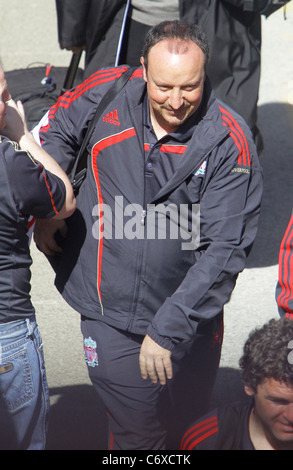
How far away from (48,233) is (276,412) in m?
1.16

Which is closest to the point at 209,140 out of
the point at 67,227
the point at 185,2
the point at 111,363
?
the point at 67,227

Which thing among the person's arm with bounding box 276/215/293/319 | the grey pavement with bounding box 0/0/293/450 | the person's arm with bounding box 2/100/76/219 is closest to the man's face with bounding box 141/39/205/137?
the person's arm with bounding box 2/100/76/219

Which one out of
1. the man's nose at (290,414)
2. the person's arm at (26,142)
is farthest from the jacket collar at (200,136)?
the man's nose at (290,414)

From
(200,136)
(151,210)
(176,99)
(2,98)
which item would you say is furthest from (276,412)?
(2,98)

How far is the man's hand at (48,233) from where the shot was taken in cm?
282

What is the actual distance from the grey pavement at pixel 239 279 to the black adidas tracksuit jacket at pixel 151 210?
0.80m

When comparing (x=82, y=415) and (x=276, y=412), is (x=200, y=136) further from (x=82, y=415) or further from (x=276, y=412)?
(x=82, y=415)

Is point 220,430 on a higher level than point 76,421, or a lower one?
higher

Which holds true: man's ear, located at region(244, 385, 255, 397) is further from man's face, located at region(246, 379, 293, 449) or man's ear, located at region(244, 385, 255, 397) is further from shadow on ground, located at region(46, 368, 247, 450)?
shadow on ground, located at region(46, 368, 247, 450)

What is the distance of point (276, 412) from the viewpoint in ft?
7.33

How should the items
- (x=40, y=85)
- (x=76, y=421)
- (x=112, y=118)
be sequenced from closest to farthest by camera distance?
(x=112, y=118) < (x=76, y=421) < (x=40, y=85)

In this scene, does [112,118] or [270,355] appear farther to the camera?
[112,118]

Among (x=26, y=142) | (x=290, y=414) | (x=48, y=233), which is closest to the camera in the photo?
(x=290, y=414)

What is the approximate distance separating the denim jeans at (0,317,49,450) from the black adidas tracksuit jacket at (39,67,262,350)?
0.36 m
